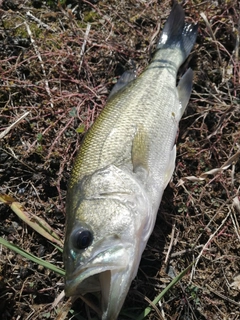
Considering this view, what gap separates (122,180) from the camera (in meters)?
3.02

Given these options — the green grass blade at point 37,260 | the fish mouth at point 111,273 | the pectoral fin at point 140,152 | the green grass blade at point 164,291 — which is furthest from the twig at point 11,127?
the green grass blade at point 164,291

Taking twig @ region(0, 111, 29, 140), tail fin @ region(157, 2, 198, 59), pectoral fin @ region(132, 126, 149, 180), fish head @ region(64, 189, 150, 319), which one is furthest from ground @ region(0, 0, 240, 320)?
pectoral fin @ region(132, 126, 149, 180)

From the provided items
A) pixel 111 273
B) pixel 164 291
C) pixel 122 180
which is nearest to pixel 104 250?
pixel 111 273

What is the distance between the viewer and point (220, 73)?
4324 mm

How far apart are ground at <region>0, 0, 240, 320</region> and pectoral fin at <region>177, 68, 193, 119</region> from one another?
1.10 feet

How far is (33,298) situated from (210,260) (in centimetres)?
173

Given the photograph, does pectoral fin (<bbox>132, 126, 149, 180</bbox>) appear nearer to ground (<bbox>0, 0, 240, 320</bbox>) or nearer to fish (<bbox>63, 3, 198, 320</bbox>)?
fish (<bbox>63, 3, 198, 320</bbox>)

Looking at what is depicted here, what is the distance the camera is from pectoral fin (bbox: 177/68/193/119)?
382cm

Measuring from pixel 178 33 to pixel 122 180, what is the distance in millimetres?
2024

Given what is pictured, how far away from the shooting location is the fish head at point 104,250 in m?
2.63

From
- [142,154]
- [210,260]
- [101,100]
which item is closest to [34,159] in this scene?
[101,100]

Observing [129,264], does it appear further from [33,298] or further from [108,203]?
[33,298]

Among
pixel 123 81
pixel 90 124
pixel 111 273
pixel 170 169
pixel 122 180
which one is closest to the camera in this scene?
pixel 111 273

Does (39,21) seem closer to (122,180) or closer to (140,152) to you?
(140,152)
